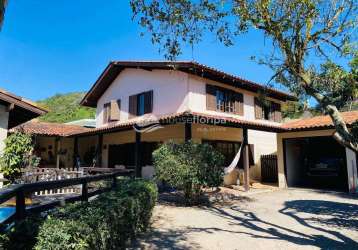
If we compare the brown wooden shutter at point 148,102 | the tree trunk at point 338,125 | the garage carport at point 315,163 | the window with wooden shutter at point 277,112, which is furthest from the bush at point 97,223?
the window with wooden shutter at point 277,112

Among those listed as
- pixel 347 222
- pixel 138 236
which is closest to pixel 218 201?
pixel 347 222

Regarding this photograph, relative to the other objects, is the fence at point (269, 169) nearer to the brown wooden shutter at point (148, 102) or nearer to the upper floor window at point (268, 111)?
the upper floor window at point (268, 111)

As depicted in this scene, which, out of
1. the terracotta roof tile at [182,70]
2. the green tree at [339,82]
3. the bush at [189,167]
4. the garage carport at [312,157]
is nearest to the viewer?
the green tree at [339,82]

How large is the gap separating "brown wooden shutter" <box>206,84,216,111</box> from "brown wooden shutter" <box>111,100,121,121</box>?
19.3ft

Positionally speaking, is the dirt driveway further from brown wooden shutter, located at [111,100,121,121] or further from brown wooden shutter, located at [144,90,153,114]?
brown wooden shutter, located at [111,100,121,121]

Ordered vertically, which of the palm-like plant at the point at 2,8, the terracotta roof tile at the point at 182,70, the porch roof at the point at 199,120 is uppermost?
the terracotta roof tile at the point at 182,70

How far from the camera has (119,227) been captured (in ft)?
15.6

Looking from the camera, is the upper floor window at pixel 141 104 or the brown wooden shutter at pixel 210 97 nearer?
the brown wooden shutter at pixel 210 97

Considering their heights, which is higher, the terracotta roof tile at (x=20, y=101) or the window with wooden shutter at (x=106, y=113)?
the window with wooden shutter at (x=106, y=113)

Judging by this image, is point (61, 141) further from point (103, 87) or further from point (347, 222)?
point (347, 222)

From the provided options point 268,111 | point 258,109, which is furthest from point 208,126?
point 268,111

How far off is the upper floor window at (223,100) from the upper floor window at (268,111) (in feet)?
5.58

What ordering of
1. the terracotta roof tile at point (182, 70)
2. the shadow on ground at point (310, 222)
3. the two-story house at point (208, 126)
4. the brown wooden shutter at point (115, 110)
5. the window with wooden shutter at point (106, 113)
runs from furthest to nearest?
the window with wooden shutter at point (106, 113)
the brown wooden shutter at point (115, 110)
the two-story house at point (208, 126)
the terracotta roof tile at point (182, 70)
the shadow on ground at point (310, 222)

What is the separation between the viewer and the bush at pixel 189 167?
31.5ft
